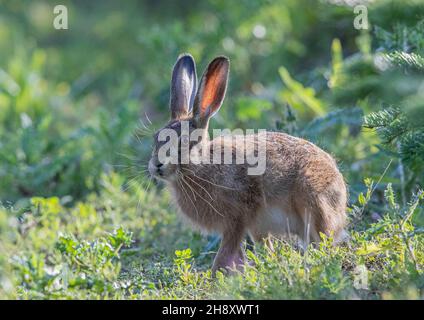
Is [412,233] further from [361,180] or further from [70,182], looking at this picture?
[70,182]

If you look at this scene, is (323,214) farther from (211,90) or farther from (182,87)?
(182,87)

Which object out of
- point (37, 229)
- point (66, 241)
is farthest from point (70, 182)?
point (66, 241)

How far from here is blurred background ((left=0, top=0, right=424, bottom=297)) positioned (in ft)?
17.4

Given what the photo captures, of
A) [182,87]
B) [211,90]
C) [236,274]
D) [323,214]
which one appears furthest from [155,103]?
[236,274]

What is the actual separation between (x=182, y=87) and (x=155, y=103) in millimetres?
3310

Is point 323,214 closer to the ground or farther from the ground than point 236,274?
farther from the ground

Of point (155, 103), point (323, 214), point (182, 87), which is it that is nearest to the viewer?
point (323, 214)

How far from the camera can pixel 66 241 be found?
515 cm

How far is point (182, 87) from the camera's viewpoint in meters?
6.29

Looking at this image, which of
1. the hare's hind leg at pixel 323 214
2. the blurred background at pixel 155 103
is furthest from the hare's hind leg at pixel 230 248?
the blurred background at pixel 155 103

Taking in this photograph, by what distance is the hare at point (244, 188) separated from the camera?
584 cm

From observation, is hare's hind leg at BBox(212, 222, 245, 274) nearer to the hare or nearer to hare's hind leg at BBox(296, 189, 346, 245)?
the hare

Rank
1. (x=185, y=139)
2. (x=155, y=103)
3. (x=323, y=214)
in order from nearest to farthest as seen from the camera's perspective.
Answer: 1. (x=323, y=214)
2. (x=185, y=139)
3. (x=155, y=103)

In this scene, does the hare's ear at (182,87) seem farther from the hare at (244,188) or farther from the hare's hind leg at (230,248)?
the hare's hind leg at (230,248)
